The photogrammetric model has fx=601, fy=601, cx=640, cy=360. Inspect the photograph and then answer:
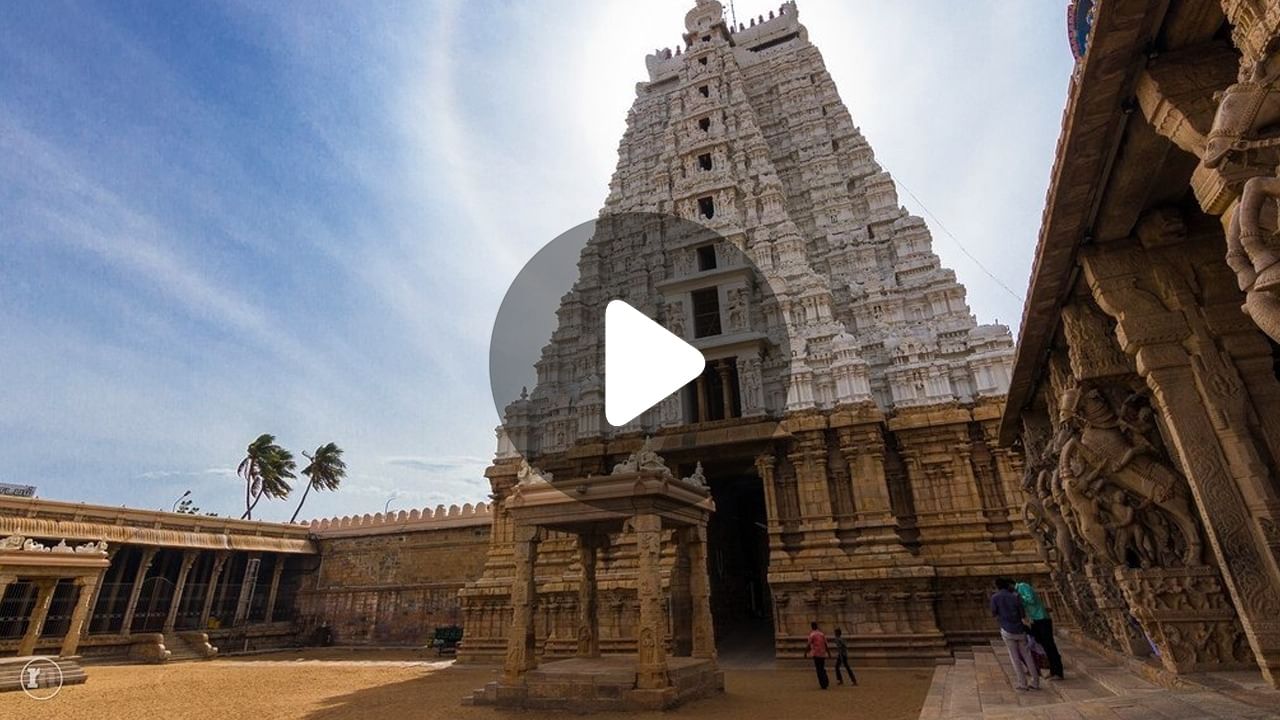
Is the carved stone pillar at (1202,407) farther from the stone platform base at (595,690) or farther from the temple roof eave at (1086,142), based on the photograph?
the stone platform base at (595,690)

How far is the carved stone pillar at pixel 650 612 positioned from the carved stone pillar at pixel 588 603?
121 inches

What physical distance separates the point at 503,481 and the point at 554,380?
163 inches

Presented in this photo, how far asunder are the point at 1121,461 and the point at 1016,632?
8.73 ft

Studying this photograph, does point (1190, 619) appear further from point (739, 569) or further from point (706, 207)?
point (706, 207)

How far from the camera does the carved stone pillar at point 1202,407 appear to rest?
15.1 feet

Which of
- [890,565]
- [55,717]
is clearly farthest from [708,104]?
[55,717]

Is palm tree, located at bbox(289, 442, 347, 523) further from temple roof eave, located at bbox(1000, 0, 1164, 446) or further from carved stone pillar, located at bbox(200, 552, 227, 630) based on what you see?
temple roof eave, located at bbox(1000, 0, 1164, 446)

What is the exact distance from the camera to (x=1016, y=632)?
740 centimetres

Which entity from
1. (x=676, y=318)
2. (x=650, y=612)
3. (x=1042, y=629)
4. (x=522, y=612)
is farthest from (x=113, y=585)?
(x=1042, y=629)

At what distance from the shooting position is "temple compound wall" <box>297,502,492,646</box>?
84.4 feet

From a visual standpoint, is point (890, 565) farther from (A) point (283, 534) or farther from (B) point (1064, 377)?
(A) point (283, 534)

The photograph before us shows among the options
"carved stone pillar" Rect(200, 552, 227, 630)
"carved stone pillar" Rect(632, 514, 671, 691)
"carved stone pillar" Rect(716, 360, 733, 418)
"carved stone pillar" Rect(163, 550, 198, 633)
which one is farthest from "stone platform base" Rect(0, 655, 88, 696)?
"carved stone pillar" Rect(716, 360, 733, 418)

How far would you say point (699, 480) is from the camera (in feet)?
40.4

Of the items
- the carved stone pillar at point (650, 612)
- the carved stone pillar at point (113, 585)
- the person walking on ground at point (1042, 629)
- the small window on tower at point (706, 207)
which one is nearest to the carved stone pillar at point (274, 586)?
the carved stone pillar at point (113, 585)
